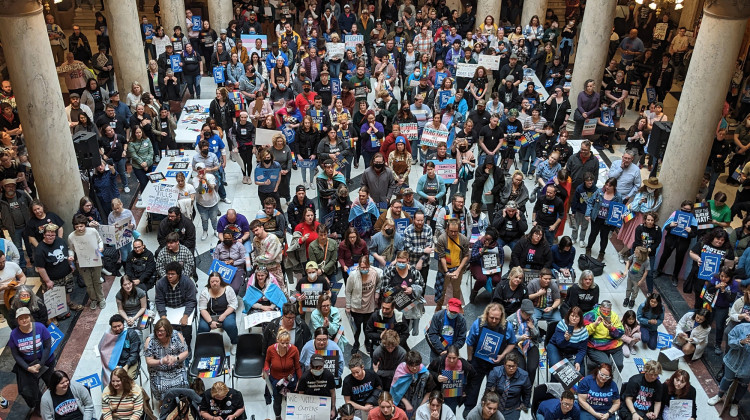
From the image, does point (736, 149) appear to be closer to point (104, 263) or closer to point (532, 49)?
point (532, 49)

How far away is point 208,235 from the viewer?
15.1 meters

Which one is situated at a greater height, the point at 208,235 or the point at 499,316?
the point at 499,316

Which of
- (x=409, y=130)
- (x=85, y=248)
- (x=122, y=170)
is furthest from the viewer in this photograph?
(x=409, y=130)

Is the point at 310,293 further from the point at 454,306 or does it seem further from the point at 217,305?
the point at 454,306

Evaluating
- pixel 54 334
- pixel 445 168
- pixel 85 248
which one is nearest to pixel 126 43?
pixel 85 248

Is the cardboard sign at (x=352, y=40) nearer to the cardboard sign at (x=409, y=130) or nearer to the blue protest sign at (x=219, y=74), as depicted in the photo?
the blue protest sign at (x=219, y=74)

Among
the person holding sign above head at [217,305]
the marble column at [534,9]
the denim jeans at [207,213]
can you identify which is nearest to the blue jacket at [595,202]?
the person holding sign above head at [217,305]

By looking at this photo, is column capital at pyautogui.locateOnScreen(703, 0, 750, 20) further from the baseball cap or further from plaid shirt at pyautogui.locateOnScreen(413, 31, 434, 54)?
plaid shirt at pyautogui.locateOnScreen(413, 31, 434, 54)

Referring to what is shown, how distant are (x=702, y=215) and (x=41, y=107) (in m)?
11.6

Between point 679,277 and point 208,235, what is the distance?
893 centimetres

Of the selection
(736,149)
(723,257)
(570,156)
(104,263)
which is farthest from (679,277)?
(104,263)

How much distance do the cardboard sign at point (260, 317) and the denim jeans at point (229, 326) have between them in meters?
0.38

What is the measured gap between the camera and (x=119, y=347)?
33.5 feet

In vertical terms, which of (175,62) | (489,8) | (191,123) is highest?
(489,8)
